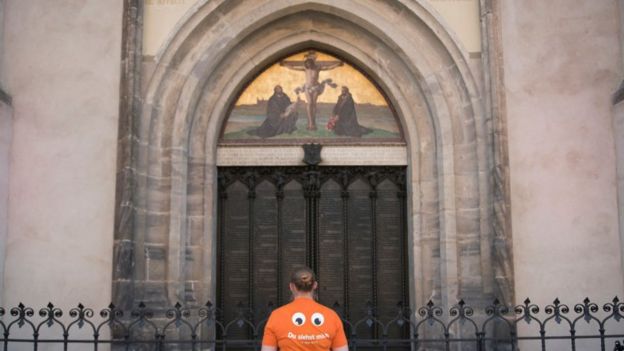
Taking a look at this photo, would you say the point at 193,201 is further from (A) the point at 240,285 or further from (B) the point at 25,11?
(B) the point at 25,11

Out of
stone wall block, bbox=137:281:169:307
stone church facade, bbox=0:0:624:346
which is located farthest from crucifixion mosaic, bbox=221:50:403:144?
stone wall block, bbox=137:281:169:307

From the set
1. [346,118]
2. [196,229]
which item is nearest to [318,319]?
[196,229]

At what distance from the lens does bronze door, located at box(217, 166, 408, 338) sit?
10195 mm

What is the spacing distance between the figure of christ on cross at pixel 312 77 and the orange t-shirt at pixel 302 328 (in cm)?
522

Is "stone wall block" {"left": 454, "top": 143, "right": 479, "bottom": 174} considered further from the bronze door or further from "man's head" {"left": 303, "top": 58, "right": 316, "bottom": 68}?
"man's head" {"left": 303, "top": 58, "right": 316, "bottom": 68}

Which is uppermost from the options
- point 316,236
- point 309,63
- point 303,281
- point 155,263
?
point 309,63

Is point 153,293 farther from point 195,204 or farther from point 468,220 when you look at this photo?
point 468,220

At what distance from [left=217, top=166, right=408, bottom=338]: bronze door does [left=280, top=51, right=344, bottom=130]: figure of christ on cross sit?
2.84ft

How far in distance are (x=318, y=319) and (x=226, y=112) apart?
538 cm

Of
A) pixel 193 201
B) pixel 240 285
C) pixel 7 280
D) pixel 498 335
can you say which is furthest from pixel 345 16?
pixel 7 280

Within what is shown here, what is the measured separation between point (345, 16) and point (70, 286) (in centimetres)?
474

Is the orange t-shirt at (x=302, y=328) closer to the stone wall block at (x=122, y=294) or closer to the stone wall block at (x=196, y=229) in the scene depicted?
the stone wall block at (x=122, y=294)

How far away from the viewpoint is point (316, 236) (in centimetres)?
1030

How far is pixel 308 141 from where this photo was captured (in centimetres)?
1047
